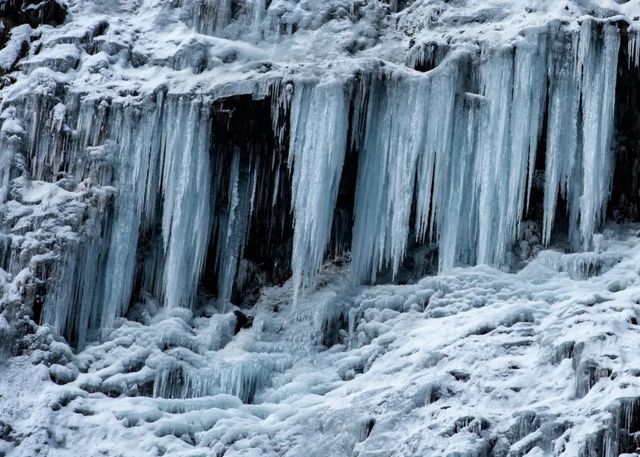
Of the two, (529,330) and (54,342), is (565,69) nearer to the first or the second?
(529,330)

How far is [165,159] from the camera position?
17516 millimetres

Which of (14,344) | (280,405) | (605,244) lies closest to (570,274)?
(605,244)

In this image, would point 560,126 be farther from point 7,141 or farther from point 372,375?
point 7,141

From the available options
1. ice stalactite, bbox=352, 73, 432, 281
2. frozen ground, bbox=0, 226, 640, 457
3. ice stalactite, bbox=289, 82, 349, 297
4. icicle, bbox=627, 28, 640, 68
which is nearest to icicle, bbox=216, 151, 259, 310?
frozen ground, bbox=0, 226, 640, 457

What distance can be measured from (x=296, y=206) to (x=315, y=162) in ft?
2.16

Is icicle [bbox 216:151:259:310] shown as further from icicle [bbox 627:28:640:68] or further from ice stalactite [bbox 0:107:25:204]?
icicle [bbox 627:28:640:68]

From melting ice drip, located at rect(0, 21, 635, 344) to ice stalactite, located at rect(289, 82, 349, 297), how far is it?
0.06 ft

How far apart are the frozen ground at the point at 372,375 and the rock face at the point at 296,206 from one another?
43 mm

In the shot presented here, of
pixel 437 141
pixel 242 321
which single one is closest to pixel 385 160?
pixel 437 141

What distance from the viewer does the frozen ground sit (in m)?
13.4

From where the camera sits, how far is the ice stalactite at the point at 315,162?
55.3 ft

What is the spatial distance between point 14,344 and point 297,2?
6.59 meters

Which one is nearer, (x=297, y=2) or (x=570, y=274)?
(x=570, y=274)

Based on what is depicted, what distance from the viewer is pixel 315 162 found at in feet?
55.5
